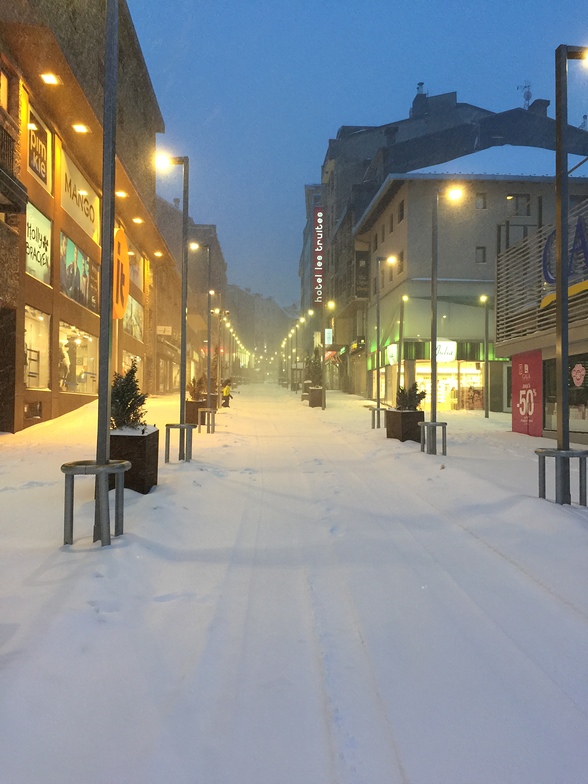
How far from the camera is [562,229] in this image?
310 inches

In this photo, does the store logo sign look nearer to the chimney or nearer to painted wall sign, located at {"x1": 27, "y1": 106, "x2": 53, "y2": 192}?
painted wall sign, located at {"x1": 27, "y1": 106, "x2": 53, "y2": 192}

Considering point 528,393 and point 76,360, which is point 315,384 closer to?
point 76,360

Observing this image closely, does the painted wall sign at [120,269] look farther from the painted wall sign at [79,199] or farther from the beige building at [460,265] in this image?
the beige building at [460,265]

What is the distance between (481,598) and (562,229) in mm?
5610

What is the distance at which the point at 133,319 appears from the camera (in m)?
35.0

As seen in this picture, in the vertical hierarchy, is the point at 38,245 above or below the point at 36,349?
above

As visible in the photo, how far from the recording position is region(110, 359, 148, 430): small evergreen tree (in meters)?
8.34

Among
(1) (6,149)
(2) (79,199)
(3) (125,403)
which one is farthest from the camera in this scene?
(2) (79,199)

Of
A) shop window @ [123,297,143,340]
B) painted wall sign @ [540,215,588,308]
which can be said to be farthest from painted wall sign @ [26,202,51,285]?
painted wall sign @ [540,215,588,308]

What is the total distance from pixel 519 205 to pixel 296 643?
36820mm

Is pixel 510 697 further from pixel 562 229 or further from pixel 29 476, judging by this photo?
pixel 29 476

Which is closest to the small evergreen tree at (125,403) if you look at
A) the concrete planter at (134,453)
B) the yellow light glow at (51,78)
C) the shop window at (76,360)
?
the concrete planter at (134,453)

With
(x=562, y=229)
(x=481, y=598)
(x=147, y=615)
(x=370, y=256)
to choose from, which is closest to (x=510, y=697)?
(x=481, y=598)

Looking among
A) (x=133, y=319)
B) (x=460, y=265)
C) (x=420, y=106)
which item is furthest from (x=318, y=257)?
(x=133, y=319)
